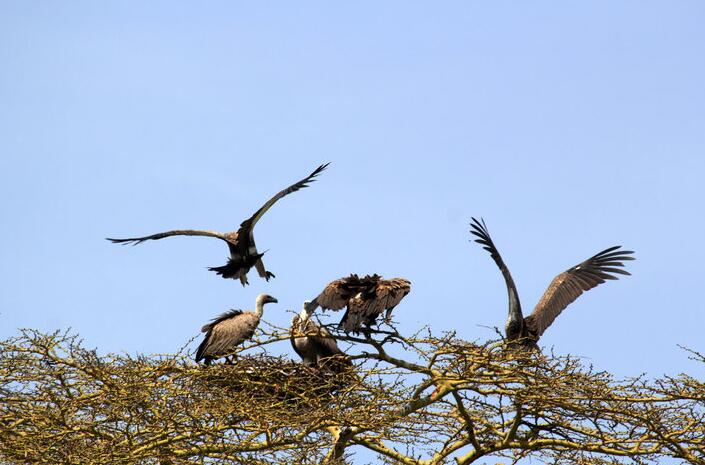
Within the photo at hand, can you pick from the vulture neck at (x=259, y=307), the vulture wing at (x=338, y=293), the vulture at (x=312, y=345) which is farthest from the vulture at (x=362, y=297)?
the vulture neck at (x=259, y=307)

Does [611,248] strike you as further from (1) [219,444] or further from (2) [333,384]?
(1) [219,444]

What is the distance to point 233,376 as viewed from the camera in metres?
11.5

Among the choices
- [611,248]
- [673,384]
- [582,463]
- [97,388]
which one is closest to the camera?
[673,384]

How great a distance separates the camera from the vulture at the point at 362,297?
11.1 metres

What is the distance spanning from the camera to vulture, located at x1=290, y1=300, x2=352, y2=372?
11.4 metres

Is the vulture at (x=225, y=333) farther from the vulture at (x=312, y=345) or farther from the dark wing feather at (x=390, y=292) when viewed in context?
the dark wing feather at (x=390, y=292)

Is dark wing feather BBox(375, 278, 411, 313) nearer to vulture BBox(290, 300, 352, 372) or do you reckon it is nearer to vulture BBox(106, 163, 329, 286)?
vulture BBox(290, 300, 352, 372)

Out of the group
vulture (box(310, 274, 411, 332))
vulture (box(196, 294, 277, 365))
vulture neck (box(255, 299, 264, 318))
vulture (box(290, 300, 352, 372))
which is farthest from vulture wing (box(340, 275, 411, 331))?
vulture neck (box(255, 299, 264, 318))

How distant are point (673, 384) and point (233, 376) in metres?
4.08

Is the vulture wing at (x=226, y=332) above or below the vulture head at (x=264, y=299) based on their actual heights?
below

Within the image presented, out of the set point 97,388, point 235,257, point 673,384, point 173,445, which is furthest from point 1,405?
point 673,384

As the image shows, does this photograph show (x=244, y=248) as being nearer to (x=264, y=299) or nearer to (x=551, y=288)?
(x=264, y=299)

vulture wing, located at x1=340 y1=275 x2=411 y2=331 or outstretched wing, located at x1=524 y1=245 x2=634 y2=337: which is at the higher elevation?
outstretched wing, located at x1=524 y1=245 x2=634 y2=337

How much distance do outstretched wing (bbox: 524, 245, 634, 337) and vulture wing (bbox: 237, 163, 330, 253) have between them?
10.4ft
